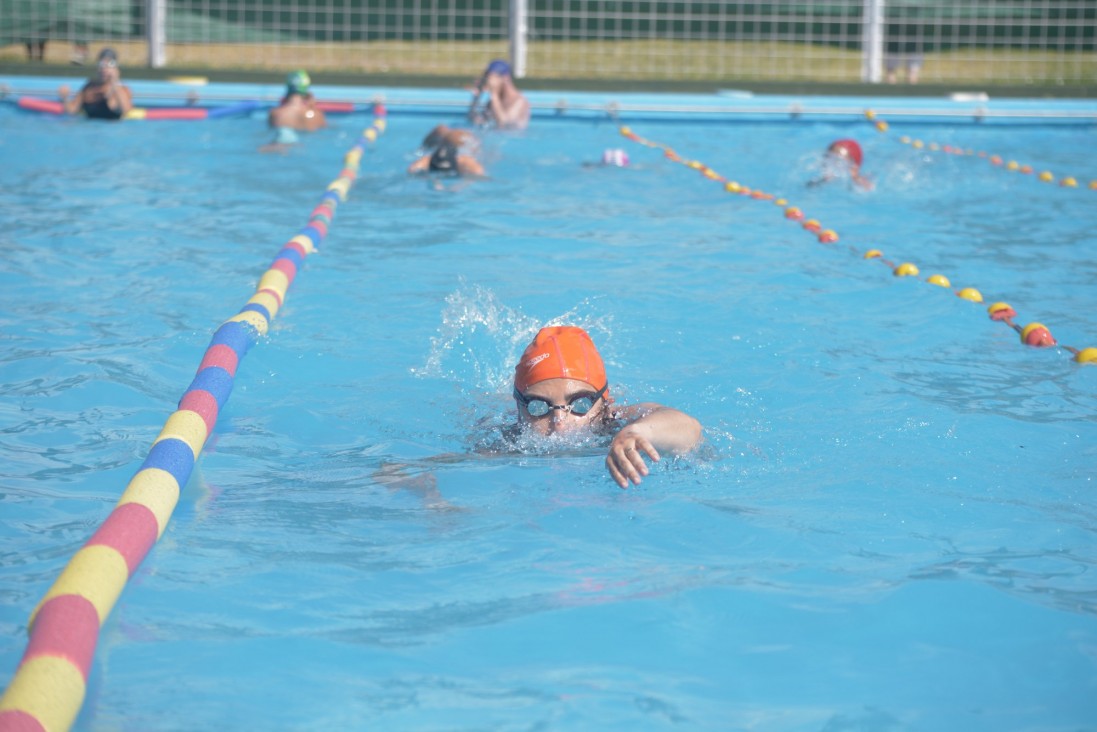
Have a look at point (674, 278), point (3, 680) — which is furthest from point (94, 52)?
point (3, 680)

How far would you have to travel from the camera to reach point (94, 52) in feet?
55.2

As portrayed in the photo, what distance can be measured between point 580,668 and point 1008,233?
21.4ft

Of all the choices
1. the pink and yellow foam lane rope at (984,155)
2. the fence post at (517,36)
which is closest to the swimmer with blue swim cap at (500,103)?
the fence post at (517,36)

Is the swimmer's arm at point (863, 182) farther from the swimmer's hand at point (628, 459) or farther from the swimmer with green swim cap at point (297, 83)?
the swimmer's hand at point (628, 459)

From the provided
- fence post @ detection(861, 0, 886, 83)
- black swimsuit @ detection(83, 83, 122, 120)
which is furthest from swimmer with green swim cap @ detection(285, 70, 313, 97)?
fence post @ detection(861, 0, 886, 83)

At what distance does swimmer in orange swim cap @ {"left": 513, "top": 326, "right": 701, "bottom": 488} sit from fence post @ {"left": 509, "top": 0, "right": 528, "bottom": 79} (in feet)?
36.5

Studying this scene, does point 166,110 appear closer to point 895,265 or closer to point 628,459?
point 895,265

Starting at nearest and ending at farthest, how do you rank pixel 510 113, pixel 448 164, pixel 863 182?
pixel 448 164
pixel 863 182
pixel 510 113

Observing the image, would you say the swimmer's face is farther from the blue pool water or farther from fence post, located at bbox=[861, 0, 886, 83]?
fence post, located at bbox=[861, 0, 886, 83]

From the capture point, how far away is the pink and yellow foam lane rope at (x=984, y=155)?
A: 10.3 meters

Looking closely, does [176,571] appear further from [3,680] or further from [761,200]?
[761,200]

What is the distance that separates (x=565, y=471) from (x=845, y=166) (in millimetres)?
6436

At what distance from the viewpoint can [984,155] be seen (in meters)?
11.7

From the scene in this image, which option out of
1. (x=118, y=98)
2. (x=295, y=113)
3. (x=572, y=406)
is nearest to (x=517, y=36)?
(x=295, y=113)
